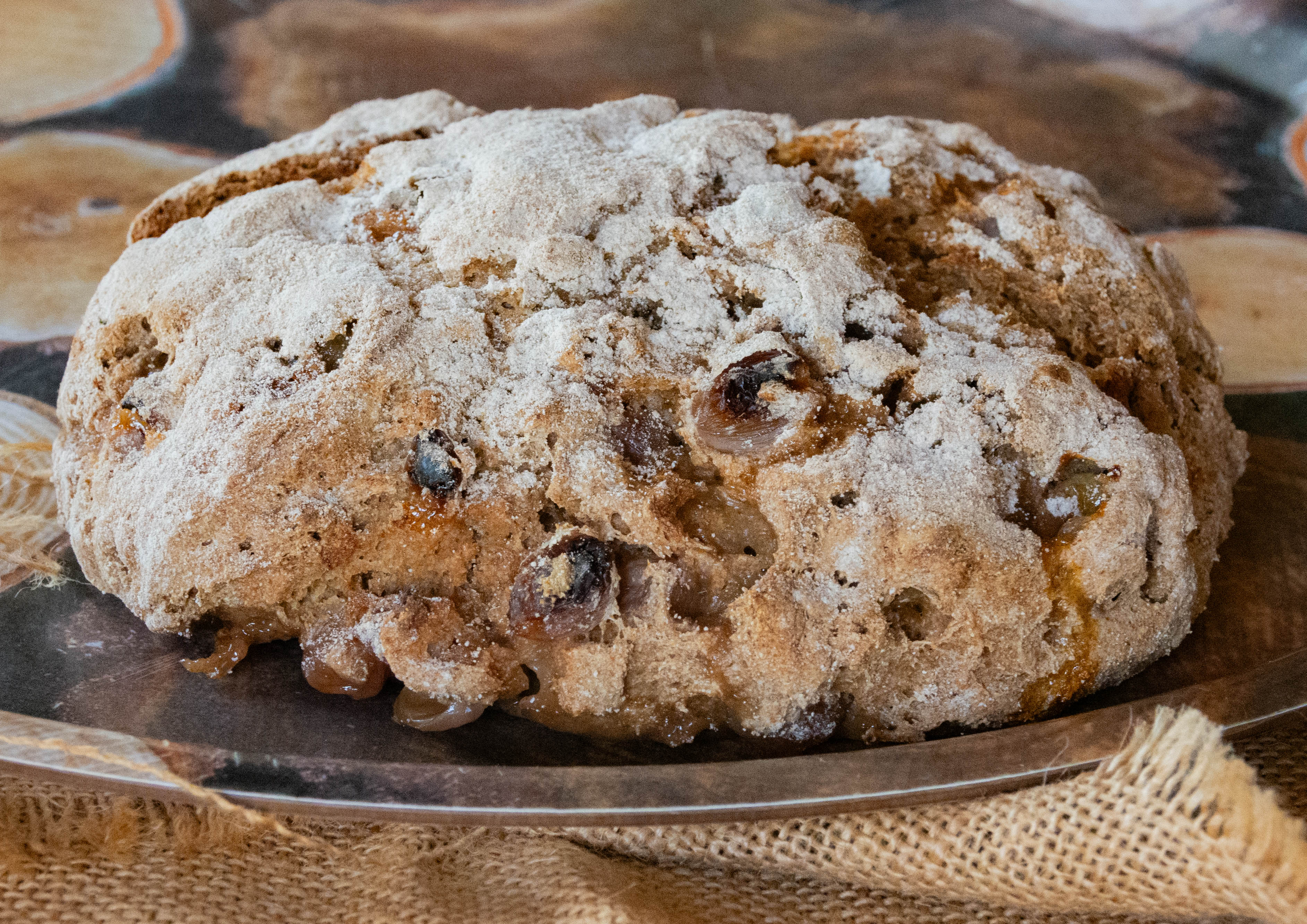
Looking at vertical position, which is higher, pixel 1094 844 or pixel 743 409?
pixel 743 409

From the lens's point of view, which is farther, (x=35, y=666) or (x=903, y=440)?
(x=35, y=666)

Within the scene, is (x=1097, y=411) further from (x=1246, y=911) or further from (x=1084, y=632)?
(x=1246, y=911)

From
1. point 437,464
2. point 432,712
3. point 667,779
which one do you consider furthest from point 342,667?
point 667,779

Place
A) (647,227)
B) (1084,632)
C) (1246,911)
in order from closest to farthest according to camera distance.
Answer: (1246,911) < (1084,632) < (647,227)

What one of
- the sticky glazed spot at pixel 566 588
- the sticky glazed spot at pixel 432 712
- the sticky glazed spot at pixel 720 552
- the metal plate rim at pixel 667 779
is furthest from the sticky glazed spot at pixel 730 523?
the sticky glazed spot at pixel 432 712

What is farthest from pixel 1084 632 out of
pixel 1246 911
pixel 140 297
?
pixel 140 297

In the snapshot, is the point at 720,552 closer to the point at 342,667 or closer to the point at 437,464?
the point at 437,464
